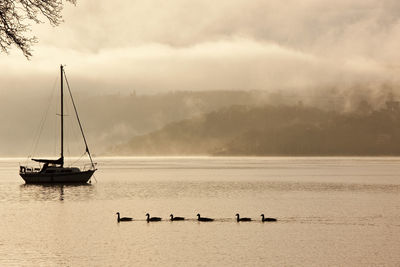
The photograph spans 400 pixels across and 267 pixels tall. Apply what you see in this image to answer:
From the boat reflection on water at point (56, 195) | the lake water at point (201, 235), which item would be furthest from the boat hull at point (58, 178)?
the lake water at point (201, 235)

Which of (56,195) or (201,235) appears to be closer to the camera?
(201,235)

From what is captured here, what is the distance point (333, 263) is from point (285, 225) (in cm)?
2151

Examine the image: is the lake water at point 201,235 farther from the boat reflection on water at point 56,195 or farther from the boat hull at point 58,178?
the boat hull at point 58,178

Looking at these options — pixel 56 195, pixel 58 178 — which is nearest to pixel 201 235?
pixel 56 195

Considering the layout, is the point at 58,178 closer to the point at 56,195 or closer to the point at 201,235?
the point at 56,195

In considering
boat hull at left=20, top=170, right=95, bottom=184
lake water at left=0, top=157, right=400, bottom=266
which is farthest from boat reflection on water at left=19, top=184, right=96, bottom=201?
lake water at left=0, top=157, right=400, bottom=266

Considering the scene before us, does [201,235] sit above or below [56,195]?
below

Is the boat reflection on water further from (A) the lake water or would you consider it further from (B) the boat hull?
(A) the lake water

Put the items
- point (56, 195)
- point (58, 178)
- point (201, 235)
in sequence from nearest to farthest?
1. point (201, 235)
2. point (56, 195)
3. point (58, 178)

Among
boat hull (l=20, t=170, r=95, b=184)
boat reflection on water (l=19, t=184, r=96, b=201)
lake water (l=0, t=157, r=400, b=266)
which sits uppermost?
boat hull (l=20, t=170, r=95, b=184)

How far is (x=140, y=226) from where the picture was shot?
62.3 meters

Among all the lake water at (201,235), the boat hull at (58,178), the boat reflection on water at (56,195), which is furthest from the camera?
the boat hull at (58,178)

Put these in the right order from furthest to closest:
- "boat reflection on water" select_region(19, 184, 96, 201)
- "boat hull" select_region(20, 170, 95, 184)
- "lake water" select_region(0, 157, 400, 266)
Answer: "boat hull" select_region(20, 170, 95, 184) < "boat reflection on water" select_region(19, 184, 96, 201) < "lake water" select_region(0, 157, 400, 266)

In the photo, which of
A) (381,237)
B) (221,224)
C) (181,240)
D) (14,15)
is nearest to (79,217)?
(221,224)
